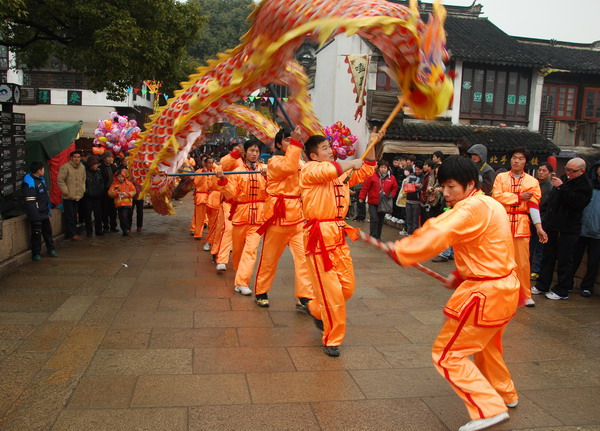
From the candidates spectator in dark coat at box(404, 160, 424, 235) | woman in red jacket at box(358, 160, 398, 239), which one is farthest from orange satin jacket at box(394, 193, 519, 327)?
spectator in dark coat at box(404, 160, 424, 235)

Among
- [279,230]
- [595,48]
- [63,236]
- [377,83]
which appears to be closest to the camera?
[279,230]

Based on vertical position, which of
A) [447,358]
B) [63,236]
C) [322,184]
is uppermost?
[322,184]

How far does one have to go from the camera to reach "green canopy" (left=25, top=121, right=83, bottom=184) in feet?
33.0

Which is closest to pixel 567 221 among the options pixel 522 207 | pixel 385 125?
pixel 522 207

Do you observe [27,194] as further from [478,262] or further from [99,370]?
[478,262]

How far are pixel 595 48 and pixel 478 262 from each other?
24845 millimetres

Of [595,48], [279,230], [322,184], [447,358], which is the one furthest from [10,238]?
[595,48]

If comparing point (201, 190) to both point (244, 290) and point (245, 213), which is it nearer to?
point (245, 213)

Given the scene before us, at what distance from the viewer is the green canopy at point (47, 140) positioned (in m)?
10.1

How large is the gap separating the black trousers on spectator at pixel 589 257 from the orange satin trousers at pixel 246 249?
3942 mm

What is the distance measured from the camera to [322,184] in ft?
15.2

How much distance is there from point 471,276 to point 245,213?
367cm

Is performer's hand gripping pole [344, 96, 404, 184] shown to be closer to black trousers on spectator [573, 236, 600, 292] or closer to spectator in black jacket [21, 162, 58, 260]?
black trousers on spectator [573, 236, 600, 292]

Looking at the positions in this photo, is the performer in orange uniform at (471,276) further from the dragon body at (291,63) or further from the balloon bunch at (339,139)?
the balloon bunch at (339,139)
